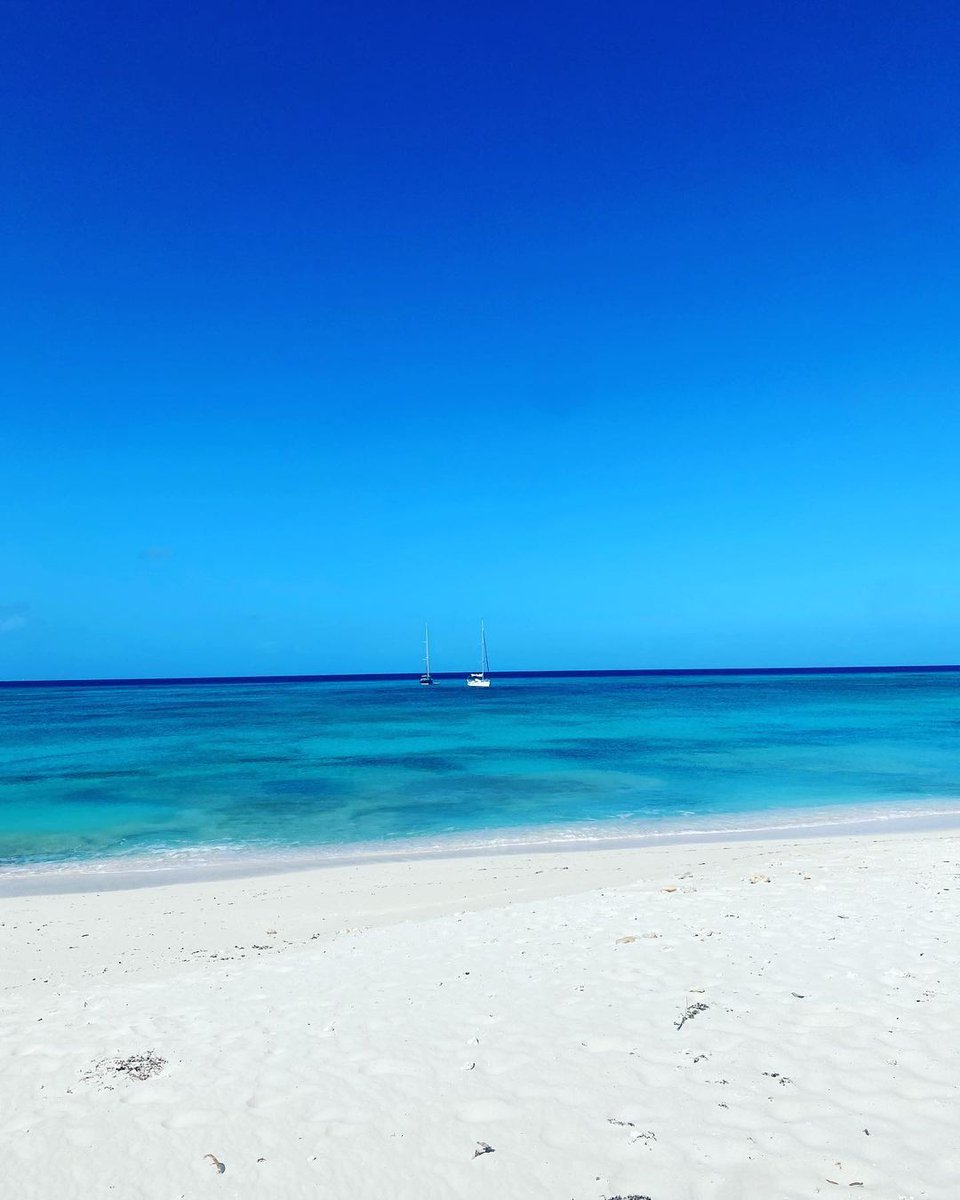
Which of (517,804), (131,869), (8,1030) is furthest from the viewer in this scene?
(517,804)

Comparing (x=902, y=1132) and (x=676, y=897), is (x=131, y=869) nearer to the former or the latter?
(x=676, y=897)

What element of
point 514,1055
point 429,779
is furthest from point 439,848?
point 514,1055

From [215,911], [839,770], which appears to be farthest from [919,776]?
[215,911]

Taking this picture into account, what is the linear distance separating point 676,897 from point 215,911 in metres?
6.89

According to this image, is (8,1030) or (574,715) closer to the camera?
(8,1030)

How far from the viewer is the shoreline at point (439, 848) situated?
14.9m

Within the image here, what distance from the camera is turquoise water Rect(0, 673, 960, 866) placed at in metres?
19.5

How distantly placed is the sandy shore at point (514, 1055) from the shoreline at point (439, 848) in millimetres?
5070

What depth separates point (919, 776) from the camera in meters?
28.1

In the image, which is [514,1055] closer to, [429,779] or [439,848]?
[439,848]

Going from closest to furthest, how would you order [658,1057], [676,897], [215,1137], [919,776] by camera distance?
[215,1137]
[658,1057]
[676,897]
[919,776]

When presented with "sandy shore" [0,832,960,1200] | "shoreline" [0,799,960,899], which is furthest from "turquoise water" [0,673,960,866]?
"sandy shore" [0,832,960,1200]

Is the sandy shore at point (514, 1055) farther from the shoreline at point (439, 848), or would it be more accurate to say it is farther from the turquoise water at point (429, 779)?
the turquoise water at point (429, 779)

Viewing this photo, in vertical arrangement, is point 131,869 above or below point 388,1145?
below
